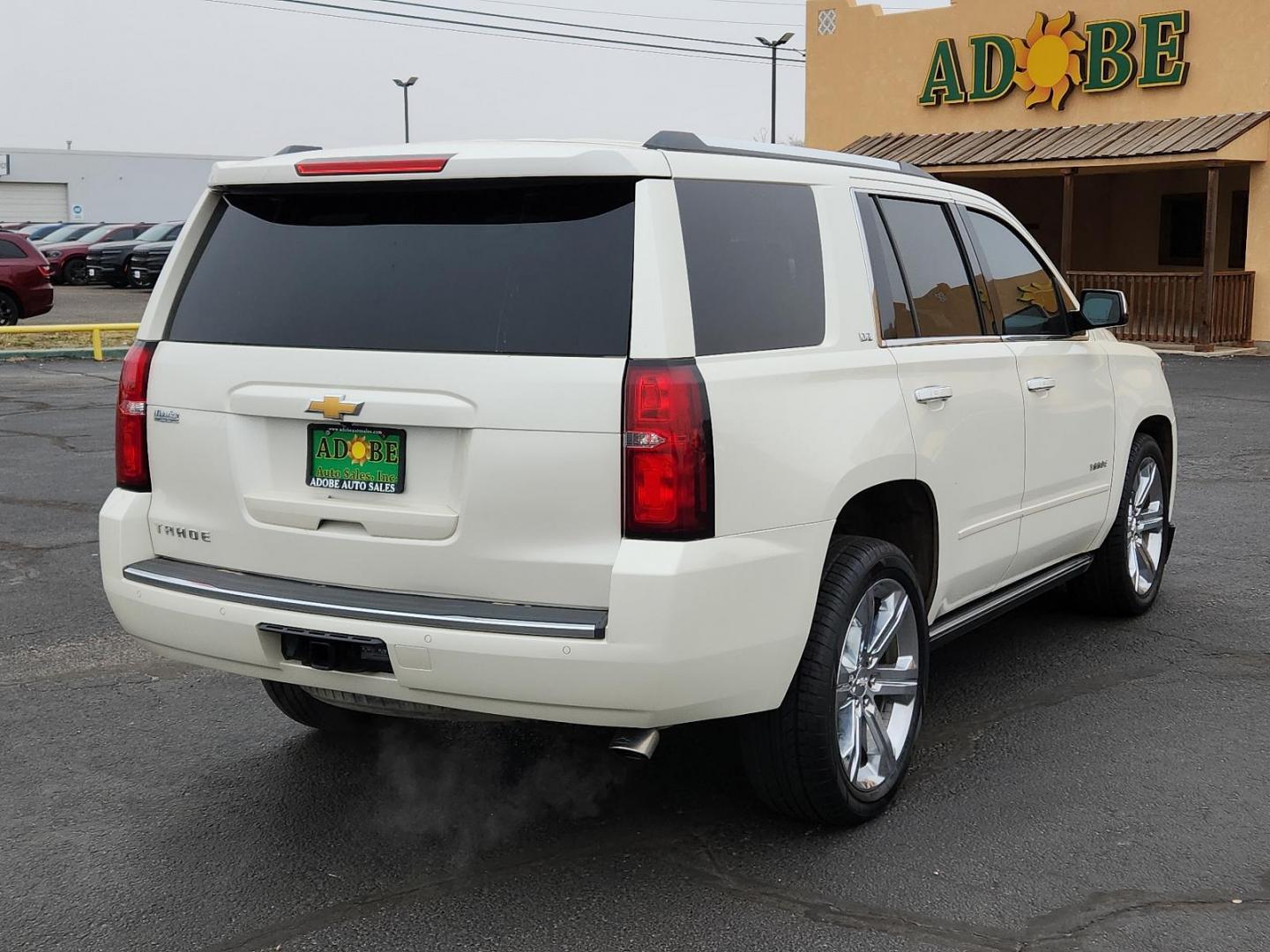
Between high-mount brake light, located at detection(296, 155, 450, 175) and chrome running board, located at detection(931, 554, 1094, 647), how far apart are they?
7.29 ft

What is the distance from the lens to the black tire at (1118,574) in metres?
6.28

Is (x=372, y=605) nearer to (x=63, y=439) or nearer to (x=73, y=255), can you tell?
(x=63, y=439)

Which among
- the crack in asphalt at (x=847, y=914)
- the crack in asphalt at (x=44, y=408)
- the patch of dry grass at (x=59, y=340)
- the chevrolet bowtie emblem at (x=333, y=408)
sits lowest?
the crack in asphalt at (x=847, y=914)

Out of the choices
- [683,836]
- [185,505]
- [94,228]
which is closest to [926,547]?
[683,836]

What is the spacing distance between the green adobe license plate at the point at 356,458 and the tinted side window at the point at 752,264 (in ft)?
2.74

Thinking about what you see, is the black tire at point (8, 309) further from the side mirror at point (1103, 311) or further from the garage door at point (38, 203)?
the garage door at point (38, 203)

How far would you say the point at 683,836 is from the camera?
425cm

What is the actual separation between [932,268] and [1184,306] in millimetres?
18814

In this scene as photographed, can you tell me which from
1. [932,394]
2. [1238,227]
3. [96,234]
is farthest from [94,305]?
[932,394]

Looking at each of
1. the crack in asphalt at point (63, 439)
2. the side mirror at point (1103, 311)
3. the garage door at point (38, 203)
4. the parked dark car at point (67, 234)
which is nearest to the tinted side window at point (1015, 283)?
the side mirror at point (1103, 311)

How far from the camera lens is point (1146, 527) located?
21.8 ft

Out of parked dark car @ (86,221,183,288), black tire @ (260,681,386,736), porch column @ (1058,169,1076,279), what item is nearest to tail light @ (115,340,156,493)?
black tire @ (260,681,386,736)

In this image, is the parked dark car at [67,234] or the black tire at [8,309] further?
the parked dark car at [67,234]

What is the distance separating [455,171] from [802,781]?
74.1 inches
